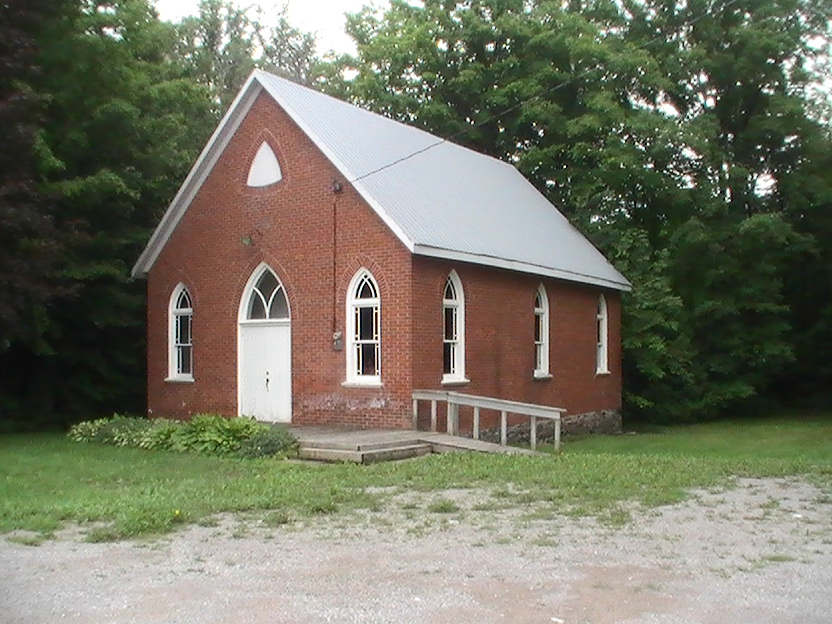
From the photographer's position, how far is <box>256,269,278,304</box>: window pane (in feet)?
68.8

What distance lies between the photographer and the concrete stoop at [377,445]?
51.6ft

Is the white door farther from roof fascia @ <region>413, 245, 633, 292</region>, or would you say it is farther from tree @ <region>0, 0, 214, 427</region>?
tree @ <region>0, 0, 214, 427</region>

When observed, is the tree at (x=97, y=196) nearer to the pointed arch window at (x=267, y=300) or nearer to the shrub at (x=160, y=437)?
the pointed arch window at (x=267, y=300)

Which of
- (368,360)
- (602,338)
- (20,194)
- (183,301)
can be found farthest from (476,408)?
(602,338)

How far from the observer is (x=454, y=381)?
64.6 feet

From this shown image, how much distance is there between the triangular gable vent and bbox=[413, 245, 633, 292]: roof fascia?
3.99m

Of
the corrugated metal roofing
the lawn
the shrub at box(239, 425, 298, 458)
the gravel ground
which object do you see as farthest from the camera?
the corrugated metal roofing

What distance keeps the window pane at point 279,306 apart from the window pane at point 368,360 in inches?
84.0

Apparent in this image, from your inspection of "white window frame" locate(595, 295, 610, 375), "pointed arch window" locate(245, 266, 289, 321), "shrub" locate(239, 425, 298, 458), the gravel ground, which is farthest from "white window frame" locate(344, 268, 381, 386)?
"white window frame" locate(595, 295, 610, 375)

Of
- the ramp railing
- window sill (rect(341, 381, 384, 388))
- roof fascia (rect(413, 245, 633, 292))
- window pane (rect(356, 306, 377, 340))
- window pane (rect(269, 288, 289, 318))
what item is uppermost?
roof fascia (rect(413, 245, 633, 292))

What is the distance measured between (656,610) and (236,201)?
628 inches

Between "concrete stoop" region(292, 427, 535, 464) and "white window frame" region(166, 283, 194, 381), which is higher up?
"white window frame" region(166, 283, 194, 381)

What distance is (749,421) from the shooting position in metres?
31.1

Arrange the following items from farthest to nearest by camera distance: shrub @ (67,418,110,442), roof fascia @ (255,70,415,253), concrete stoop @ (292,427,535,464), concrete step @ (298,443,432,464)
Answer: shrub @ (67,418,110,442) → roof fascia @ (255,70,415,253) → concrete stoop @ (292,427,535,464) → concrete step @ (298,443,432,464)
